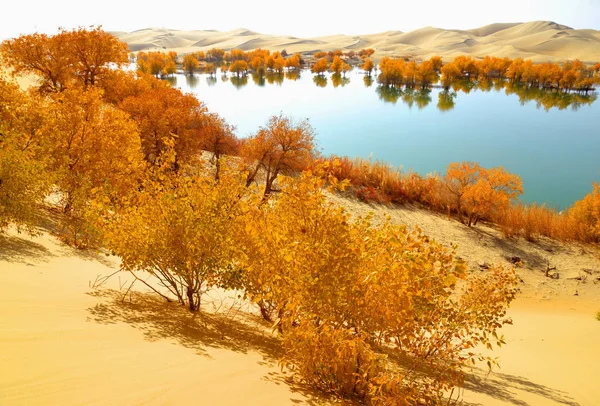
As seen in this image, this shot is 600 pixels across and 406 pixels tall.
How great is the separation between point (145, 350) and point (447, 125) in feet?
149

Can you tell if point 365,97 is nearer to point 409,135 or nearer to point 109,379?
point 409,135

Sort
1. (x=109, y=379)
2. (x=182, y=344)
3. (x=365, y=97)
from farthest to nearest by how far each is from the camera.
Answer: (x=365, y=97) → (x=182, y=344) → (x=109, y=379)

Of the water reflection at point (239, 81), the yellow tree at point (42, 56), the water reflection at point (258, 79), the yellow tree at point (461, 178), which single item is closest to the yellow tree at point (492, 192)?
the yellow tree at point (461, 178)

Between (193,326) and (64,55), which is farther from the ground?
(64,55)

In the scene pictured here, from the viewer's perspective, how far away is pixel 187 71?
314ft

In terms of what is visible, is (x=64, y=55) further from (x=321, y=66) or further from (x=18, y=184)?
(x=321, y=66)

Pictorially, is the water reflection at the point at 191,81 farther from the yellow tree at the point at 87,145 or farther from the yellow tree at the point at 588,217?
the yellow tree at the point at 588,217

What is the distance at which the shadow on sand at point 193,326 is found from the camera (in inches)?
212

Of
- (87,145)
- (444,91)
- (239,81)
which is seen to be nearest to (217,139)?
(87,145)

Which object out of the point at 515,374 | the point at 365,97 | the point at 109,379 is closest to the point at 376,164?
the point at 515,374

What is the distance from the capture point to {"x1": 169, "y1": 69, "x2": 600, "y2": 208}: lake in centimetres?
3241

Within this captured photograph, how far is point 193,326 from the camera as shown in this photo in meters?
6.29

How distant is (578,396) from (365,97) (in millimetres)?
60316

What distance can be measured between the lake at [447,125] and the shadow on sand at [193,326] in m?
23.9
